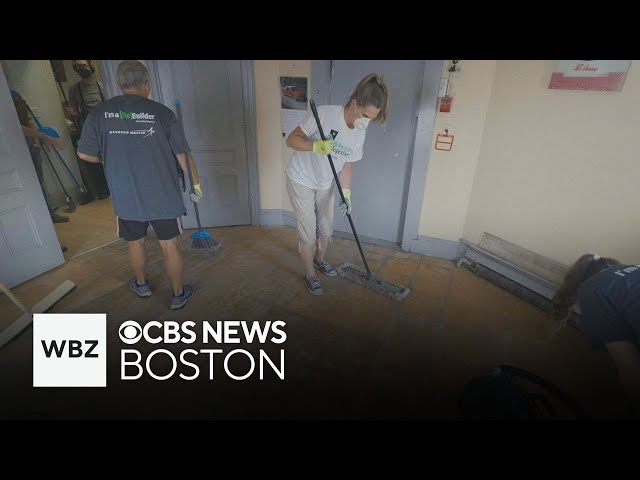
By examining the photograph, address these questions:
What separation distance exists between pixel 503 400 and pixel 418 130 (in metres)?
2.05

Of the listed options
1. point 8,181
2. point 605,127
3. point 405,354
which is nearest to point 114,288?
point 8,181

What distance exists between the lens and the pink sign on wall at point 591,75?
75.2 inches

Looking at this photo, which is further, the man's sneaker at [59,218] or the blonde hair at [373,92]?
the man's sneaker at [59,218]

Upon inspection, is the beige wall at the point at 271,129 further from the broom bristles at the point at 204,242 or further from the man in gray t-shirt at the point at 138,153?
the man in gray t-shirt at the point at 138,153

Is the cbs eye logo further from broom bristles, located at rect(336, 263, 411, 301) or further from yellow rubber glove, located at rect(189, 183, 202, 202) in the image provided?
broom bristles, located at rect(336, 263, 411, 301)

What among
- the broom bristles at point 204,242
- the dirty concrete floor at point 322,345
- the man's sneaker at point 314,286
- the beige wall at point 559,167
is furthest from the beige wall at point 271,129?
the beige wall at point 559,167

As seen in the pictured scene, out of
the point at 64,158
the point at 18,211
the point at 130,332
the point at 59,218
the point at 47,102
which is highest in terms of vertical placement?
the point at 47,102

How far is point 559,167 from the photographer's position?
2.25 m

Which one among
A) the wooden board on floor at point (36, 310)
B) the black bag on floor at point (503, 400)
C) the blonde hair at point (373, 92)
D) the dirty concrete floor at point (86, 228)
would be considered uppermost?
the blonde hair at point (373, 92)

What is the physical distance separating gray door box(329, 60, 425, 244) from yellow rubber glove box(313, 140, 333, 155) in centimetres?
65

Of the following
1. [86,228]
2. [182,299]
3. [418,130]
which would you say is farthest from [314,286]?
[86,228]

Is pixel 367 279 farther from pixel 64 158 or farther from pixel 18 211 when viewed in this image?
pixel 64 158

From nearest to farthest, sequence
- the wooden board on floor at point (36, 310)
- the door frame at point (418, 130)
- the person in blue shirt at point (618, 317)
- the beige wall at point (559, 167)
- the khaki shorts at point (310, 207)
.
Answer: the person in blue shirt at point (618, 317) < the wooden board on floor at point (36, 310) < the beige wall at point (559, 167) < the khaki shorts at point (310, 207) < the door frame at point (418, 130)

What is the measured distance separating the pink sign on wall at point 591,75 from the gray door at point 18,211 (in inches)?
138
